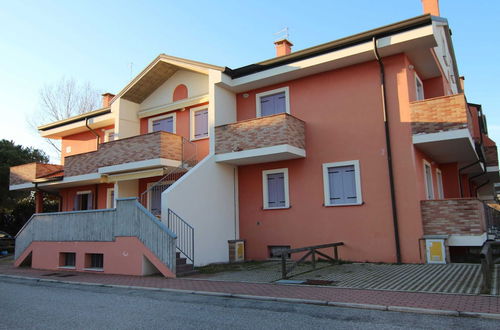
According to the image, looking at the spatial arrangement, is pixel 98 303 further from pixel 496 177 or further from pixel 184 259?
pixel 496 177

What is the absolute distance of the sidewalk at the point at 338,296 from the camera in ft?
22.7

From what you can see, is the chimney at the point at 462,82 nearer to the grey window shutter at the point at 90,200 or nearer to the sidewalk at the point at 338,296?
the sidewalk at the point at 338,296

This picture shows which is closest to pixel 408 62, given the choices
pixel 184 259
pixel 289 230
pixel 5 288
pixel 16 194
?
pixel 289 230

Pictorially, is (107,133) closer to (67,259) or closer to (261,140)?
(67,259)

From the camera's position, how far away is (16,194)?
27.2 meters

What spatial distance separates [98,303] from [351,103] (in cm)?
1062

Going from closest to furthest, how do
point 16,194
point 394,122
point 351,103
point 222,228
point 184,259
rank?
point 184,259 → point 394,122 → point 351,103 → point 222,228 → point 16,194

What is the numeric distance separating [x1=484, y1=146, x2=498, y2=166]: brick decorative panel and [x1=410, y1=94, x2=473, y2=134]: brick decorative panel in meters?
9.34

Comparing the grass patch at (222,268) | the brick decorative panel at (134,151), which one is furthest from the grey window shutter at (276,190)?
the brick decorative panel at (134,151)

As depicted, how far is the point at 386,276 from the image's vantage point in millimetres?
10633

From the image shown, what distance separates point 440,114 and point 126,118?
13829mm

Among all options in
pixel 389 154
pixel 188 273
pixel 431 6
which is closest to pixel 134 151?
pixel 188 273

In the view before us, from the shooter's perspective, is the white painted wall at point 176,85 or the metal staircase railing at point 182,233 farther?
the white painted wall at point 176,85

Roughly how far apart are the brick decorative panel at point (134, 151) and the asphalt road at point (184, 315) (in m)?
7.50
